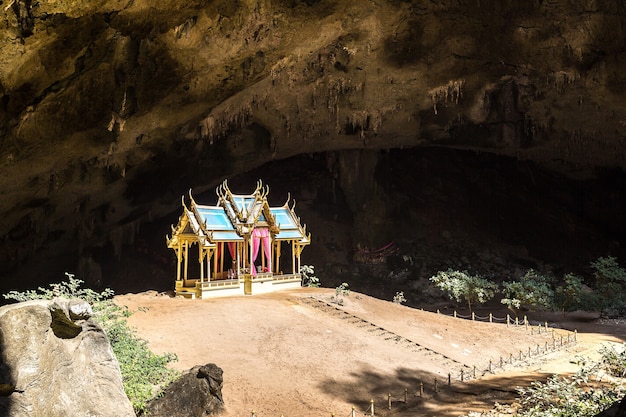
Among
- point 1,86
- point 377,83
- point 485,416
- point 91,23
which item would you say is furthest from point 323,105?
point 485,416

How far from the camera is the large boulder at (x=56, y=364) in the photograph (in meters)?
4.98

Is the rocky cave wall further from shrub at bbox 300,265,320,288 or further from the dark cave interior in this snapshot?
shrub at bbox 300,265,320,288

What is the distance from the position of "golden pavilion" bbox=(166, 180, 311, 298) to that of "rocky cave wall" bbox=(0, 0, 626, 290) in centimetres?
366

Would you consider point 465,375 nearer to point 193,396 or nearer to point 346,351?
point 346,351

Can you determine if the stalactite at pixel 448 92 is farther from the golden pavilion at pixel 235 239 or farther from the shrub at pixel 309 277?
the shrub at pixel 309 277

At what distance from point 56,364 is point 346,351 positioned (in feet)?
25.6

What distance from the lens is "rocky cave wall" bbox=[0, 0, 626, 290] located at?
12500 mm

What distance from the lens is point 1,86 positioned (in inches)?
436

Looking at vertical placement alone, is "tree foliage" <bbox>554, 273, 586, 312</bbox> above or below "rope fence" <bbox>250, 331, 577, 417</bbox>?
above

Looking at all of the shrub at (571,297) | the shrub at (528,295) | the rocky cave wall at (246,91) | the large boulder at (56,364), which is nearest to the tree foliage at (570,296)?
the shrub at (571,297)

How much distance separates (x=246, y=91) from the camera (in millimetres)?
18406

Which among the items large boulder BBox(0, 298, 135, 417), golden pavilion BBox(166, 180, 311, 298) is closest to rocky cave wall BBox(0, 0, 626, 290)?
golden pavilion BBox(166, 180, 311, 298)

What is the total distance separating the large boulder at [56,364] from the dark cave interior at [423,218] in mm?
22503

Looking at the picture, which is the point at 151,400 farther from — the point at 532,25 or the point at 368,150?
the point at 368,150
